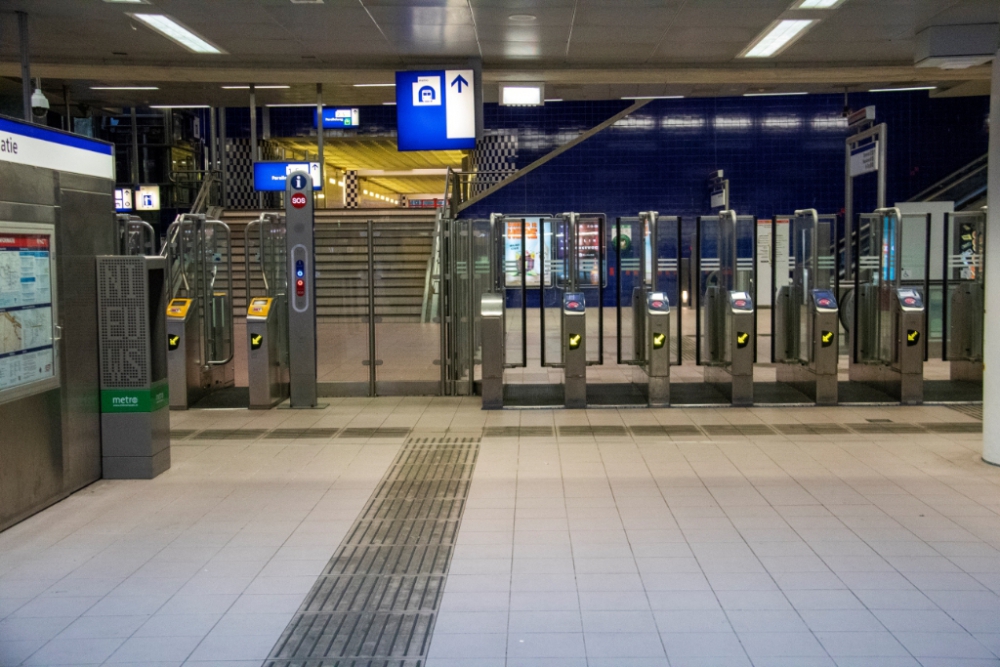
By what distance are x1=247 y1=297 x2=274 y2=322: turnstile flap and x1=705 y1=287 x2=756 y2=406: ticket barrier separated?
4.42 meters

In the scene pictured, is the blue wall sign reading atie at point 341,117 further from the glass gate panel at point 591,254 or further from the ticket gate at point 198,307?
the glass gate panel at point 591,254

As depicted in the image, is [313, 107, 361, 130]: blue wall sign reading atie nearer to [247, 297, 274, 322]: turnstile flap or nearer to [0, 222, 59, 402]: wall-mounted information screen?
[247, 297, 274, 322]: turnstile flap

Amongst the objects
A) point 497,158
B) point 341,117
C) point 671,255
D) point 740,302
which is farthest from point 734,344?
point 497,158

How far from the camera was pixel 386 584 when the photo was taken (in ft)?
13.2

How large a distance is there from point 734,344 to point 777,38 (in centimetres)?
280

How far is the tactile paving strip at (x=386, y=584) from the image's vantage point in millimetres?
3350

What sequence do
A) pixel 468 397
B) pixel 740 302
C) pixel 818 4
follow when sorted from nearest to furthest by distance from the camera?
1. pixel 818 4
2. pixel 740 302
3. pixel 468 397

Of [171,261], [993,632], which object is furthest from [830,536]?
[171,261]

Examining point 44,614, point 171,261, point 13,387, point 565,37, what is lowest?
point 44,614

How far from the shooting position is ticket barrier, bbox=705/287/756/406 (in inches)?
342

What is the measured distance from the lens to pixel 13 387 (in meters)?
4.91

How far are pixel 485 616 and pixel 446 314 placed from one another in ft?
19.9

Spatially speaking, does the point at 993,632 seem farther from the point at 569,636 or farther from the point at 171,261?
the point at 171,261

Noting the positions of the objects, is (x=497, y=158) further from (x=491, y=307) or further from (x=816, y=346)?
(x=816, y=346)
